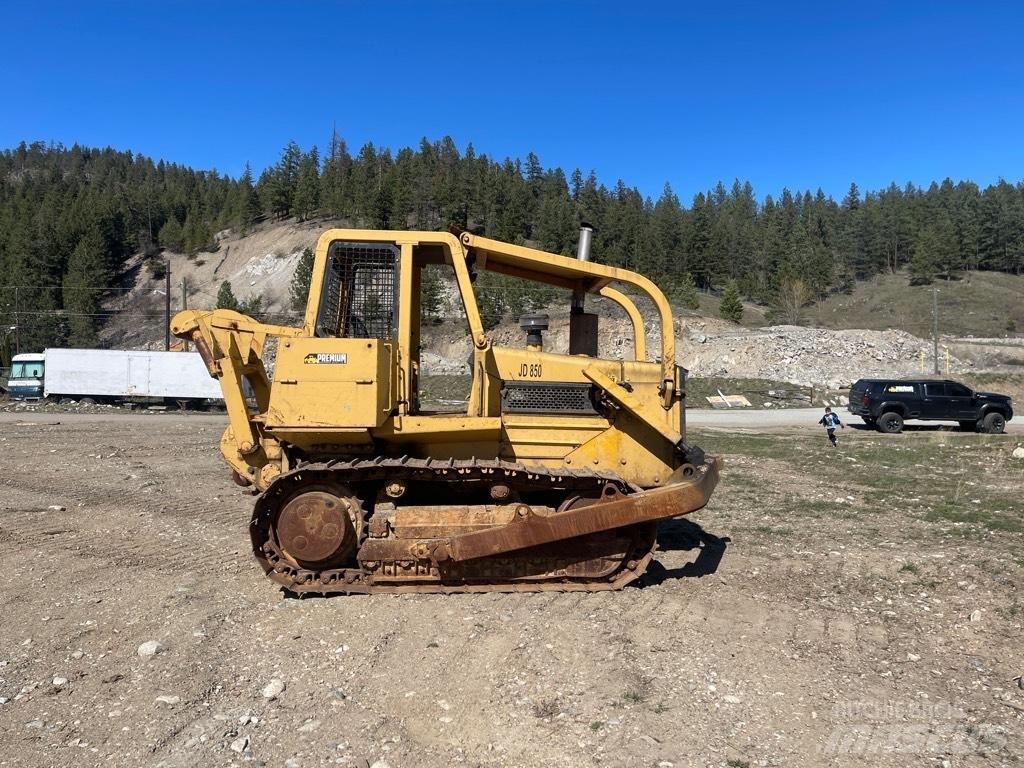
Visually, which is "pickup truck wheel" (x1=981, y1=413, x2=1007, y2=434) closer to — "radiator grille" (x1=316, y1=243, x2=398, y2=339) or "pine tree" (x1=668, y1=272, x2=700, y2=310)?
"radiator grille" (x1=316, y1=243, x2=398, y2=339)

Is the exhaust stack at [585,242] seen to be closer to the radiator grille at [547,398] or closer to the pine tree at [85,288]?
the radiator grille at [547,398]

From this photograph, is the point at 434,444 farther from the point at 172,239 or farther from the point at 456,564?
the point at 172,239

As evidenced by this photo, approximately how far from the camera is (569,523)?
18.4 ft

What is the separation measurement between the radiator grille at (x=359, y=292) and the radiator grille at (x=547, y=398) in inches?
47.7

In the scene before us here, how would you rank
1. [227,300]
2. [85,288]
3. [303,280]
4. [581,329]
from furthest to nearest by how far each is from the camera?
[85,288], [227,300], [303,280], [581,329]

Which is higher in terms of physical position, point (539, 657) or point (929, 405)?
point (929, 405)

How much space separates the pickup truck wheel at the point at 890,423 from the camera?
21781mm

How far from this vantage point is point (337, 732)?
3.79m

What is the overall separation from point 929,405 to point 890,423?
166 centimetres

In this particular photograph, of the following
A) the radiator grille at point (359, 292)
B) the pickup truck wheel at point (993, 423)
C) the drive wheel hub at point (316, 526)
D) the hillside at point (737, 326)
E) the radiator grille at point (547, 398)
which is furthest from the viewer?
the hillside at point (737, 326)

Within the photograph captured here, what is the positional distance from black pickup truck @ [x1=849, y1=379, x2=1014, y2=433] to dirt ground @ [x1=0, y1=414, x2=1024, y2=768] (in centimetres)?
1445

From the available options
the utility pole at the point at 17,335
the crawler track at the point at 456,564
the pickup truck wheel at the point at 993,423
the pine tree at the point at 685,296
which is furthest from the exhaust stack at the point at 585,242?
the utility pole at the point at 17,335

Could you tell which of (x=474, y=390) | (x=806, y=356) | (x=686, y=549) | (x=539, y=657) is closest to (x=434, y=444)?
(x=474, y=390)

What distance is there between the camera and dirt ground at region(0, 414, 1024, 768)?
3.66 metres
